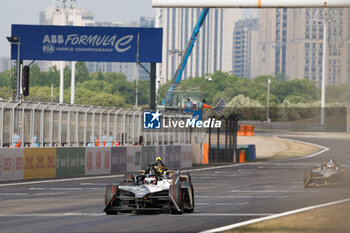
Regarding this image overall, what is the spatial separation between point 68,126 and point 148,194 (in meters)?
19.6

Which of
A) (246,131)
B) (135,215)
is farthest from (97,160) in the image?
(246,131)

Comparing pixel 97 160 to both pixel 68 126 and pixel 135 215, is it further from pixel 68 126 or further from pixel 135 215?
pixel 135 215

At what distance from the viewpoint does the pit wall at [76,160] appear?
109 ft

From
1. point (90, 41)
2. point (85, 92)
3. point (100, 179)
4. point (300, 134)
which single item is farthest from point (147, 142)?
point (85, 92)

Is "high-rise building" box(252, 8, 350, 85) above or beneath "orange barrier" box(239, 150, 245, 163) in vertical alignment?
above

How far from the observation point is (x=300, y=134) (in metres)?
112

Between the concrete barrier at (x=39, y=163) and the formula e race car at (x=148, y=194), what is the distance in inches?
609

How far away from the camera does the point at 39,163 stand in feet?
116

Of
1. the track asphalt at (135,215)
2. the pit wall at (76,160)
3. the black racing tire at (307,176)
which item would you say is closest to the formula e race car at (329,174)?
→ the black racing tire at (307,176)

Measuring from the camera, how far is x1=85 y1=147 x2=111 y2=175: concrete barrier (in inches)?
1566

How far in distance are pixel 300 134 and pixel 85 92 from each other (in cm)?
9023

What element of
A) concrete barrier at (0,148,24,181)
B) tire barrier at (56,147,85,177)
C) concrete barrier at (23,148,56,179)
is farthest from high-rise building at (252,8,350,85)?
tire barrier at (56,147,85,177)

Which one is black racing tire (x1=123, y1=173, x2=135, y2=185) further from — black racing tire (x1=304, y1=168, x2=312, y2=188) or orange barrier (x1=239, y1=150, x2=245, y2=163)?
orange barrier (x1=239, y1=150, x2=245, y2=163)

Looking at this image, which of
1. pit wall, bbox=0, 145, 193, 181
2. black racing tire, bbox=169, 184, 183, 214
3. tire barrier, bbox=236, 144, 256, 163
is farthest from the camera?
tire barrier, bbox=236, 144, 256, 163
